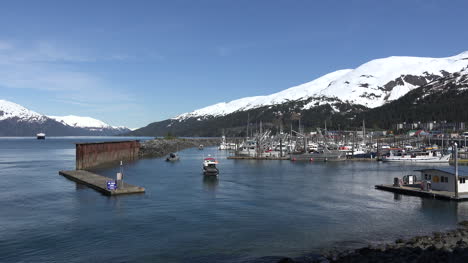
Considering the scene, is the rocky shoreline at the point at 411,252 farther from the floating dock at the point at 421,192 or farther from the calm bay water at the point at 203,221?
the floating dock at the point at 421,192

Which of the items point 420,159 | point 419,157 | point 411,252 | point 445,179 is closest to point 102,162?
point 445,179

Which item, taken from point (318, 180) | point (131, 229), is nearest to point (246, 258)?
point (131, 229)

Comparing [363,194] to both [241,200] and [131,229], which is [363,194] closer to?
[241,200]

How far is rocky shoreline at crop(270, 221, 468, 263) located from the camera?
2189cm

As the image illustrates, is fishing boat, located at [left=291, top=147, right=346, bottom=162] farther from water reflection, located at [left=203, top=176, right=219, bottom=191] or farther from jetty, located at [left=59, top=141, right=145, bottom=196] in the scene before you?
jetty, located at [left=59, top=141, right=145, bottom=196]

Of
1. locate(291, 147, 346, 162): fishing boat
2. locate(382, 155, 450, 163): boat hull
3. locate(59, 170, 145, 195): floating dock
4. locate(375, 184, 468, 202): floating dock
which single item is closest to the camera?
locate(375, 184, 468, 202): floating dock

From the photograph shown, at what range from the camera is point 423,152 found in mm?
109812

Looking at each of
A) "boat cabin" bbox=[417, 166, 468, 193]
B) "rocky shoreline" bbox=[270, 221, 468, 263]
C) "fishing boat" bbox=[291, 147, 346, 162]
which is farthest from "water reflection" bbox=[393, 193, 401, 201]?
"fishing boat" bbox=[291, 147, 346, 162]

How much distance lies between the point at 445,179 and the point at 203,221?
29.2 m

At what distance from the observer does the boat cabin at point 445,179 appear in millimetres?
44781

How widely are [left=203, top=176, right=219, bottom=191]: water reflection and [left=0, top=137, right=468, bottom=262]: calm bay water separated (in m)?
0.44

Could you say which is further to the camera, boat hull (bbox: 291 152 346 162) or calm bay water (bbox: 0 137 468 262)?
boat hull (bbox: 291 152 346 162)

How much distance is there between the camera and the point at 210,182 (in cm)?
6500

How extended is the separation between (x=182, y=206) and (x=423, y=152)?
8761 centimetres
